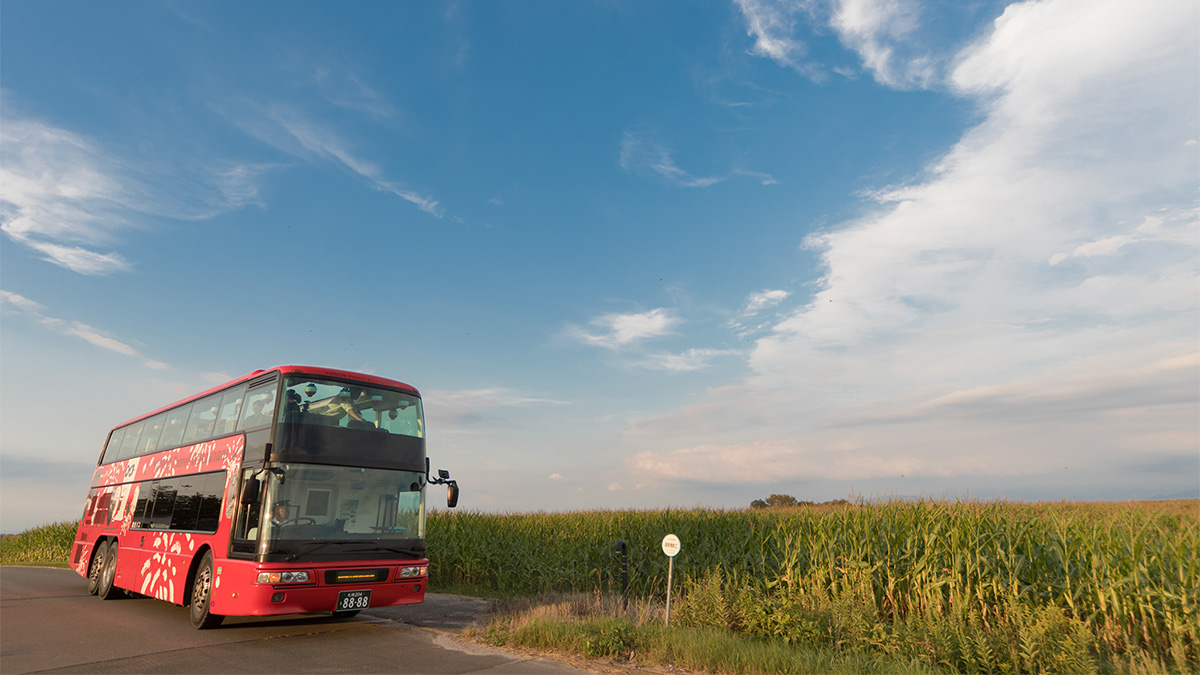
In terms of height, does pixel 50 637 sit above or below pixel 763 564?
below

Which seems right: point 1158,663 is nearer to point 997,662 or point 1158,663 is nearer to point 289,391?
point 997,662

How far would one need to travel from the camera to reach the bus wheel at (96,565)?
15969mm

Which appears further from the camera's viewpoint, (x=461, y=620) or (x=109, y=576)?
(x=109, y=576)

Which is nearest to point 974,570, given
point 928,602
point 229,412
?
point 928,602

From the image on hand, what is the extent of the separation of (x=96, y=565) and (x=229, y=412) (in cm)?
868

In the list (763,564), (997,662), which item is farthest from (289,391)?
(997,662)

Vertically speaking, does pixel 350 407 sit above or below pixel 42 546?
above

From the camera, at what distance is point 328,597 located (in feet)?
32.0

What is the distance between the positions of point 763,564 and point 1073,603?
508 centimetres

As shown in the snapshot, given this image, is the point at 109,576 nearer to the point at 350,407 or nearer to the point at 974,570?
the point at 350,407

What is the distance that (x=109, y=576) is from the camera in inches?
602

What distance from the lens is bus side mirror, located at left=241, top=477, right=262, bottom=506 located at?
9352mm

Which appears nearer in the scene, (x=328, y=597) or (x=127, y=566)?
(x=328, y=597)

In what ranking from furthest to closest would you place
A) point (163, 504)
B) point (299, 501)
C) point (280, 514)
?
point (163, 504), point (299, 501), point (280, 514)
